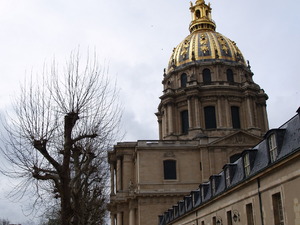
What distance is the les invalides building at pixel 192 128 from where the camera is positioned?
48.1m

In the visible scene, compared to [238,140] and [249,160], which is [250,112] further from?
[249,160]

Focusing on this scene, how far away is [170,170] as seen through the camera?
48.8m

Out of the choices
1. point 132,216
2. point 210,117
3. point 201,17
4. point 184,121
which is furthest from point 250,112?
point 132,216

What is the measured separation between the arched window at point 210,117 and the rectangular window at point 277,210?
4160 centimetres

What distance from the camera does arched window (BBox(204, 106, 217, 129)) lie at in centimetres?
5659

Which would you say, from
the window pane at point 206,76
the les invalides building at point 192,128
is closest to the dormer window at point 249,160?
the les invalides building at point 192,128

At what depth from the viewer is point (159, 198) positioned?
47344 mm

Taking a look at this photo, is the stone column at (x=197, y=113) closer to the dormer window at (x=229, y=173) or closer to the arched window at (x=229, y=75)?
the arched window at (x=229, y=75)

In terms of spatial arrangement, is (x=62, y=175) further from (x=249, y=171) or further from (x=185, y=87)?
(x=185, y=87)

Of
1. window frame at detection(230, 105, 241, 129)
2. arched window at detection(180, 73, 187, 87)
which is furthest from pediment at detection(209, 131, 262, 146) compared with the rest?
arched window at detection(180, 73, 187, 87)

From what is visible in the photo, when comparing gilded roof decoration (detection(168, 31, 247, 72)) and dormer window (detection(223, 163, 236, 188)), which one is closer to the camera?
dormer window (detection(223, 163, 236, 188))

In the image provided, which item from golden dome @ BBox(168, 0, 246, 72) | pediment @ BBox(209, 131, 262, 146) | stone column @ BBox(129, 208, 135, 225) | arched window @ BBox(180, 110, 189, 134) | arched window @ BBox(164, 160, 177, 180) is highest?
golden dome @ BBox(168, 0, 246, 72)

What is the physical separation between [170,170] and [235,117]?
1405 cm

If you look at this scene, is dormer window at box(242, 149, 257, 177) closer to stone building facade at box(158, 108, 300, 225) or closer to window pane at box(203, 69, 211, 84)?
stone building facade at box(158, 108, 300, 225)
